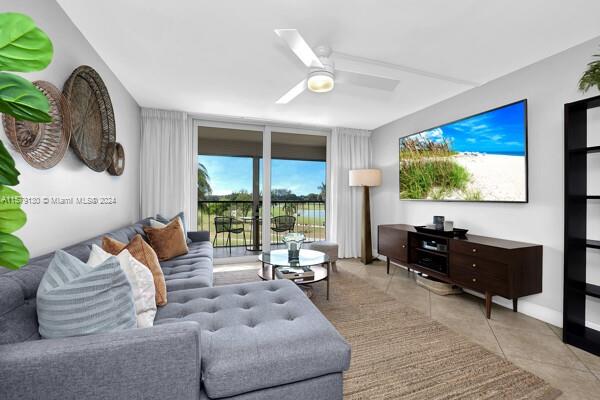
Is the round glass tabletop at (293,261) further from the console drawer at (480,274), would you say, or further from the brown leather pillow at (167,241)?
the console drawer at (480,274)

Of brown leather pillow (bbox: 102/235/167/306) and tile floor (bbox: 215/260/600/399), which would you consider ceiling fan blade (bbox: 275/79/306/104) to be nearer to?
brown leather pillow (bbox: 102/235/167/306)

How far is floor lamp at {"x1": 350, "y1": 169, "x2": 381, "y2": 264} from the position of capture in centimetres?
431

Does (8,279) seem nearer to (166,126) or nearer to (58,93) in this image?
(58,93)

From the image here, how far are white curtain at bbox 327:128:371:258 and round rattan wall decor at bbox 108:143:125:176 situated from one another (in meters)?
3.24

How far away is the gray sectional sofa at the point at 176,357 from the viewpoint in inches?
34.2

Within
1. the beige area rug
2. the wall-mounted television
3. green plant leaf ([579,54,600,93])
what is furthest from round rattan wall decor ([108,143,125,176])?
green plant leaf ([579,54,600,93])

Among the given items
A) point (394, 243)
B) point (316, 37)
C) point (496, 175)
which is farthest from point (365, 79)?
point (394, 243)

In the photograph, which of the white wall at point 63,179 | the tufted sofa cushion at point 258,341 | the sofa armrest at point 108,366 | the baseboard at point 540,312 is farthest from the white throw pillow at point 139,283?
the baseboard at point 540,312

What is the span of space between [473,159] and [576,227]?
1.20 meters

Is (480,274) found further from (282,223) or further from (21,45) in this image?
(282,223)

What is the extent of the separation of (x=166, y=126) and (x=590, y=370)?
5033 mm

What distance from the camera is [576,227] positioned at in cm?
204

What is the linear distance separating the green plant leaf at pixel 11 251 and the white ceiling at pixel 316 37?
5.88 feet

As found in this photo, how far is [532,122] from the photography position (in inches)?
98.4
